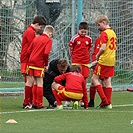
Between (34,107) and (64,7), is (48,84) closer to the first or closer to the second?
(34,107)

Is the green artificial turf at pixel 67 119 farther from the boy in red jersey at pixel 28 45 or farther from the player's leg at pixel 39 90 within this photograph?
the player's leg at pixel 39 90

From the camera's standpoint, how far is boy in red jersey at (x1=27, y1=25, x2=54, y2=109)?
12758 mm

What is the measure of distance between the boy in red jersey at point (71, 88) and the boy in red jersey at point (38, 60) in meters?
0.27

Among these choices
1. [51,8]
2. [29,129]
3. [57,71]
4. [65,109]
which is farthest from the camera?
[51,8]

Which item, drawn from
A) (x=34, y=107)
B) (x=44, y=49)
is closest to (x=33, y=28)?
(x=44, y=49)

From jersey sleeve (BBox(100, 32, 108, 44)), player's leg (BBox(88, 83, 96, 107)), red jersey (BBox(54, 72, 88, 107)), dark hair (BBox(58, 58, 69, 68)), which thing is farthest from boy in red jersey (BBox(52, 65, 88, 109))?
player's leg (BBox(88, 83, 96, 107))

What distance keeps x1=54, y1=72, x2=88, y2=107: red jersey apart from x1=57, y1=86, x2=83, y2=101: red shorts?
0.05 metres

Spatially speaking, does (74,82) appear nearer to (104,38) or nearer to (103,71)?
(103,71)

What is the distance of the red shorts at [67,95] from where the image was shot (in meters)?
12.5

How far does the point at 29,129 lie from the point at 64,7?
7856 millimetres

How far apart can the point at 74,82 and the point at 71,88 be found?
119mm

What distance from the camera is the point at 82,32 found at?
45.5 feet

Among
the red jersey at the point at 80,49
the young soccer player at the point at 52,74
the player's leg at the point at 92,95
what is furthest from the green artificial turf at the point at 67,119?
the red jersey at the point at 80,49

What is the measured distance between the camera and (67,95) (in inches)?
493
